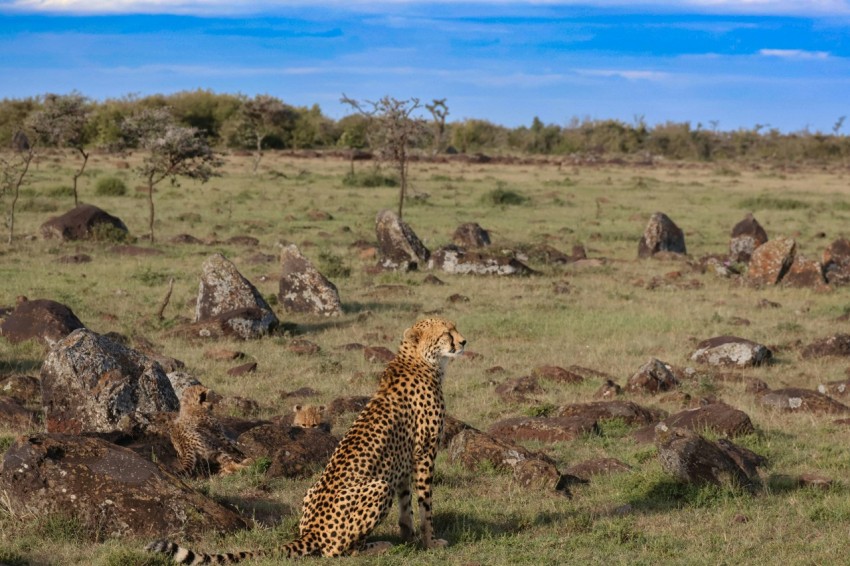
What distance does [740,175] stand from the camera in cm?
6238

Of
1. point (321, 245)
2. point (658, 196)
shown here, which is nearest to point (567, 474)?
point (321, 245)

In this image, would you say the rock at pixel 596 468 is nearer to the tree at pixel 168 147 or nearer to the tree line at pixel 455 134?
the tree at pixel 168 147

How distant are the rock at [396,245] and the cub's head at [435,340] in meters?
16.9

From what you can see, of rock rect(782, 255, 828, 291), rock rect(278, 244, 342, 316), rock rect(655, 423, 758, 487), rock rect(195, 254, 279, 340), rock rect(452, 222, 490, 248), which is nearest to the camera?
rock rect(655, 423, 758, 487)

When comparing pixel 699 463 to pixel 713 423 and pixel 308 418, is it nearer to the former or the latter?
pixel 713 423

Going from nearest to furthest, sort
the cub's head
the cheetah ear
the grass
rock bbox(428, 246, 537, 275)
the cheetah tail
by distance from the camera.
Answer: the cheetah tail, the cub's head, the cheetah ear, the grass, rock bbox(428, 246, 537, 275)

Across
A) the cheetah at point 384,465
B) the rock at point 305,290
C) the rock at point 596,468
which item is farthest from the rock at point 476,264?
the cheetah at point 384,465

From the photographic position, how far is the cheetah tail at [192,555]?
21.4 feet

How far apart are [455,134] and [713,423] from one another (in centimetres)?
8566

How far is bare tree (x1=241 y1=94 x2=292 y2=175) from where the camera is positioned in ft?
213

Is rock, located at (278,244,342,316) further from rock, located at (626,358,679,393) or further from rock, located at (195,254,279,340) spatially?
rock, located at (626,358,679,393)

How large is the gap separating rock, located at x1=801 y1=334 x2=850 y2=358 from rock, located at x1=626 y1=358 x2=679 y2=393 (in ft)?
10.7

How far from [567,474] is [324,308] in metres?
10.1

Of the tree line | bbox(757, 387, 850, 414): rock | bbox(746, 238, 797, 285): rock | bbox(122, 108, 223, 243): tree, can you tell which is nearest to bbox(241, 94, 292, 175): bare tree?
the tree line
